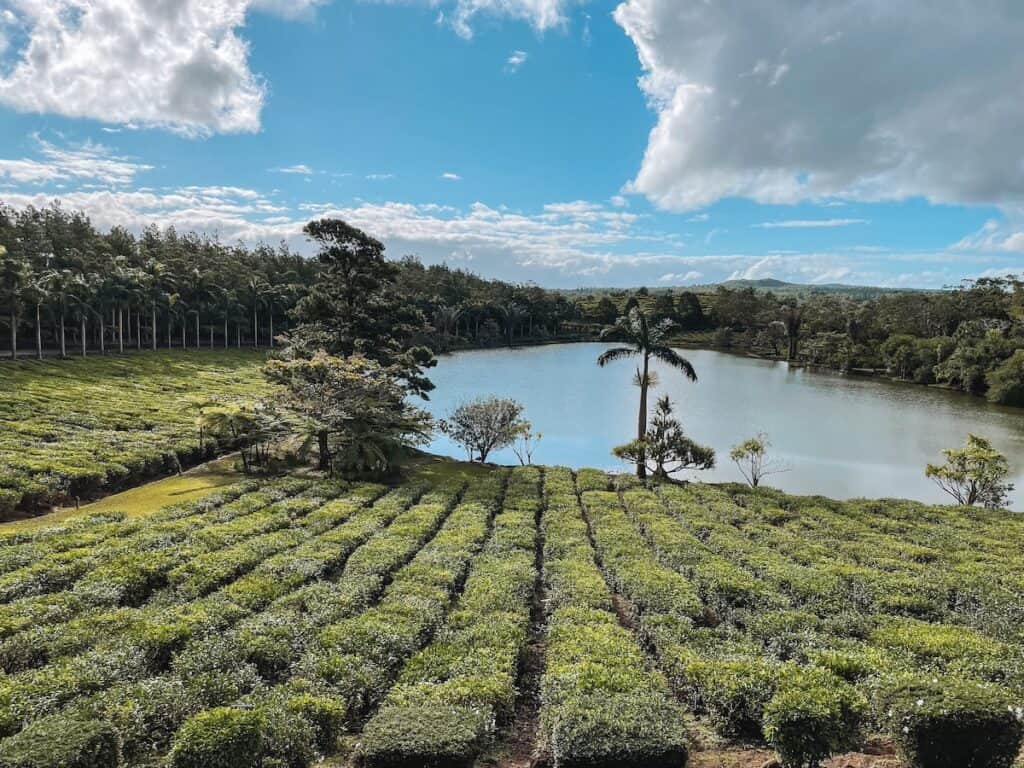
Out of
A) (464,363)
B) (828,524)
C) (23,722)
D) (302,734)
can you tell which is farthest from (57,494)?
(464,363)

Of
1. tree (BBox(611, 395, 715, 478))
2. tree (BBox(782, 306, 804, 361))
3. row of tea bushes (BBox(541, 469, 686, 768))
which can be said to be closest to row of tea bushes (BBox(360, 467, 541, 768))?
row of tea bushes (BBox(541, 469, 686, 768))

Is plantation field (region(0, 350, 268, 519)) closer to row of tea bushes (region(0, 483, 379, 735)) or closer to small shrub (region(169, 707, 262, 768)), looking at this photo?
row of tea bushes (region(0, 483, 379, 735))

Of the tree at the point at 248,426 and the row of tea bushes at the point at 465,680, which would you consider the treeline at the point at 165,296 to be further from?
the row of tea bushes at the point at 465,680

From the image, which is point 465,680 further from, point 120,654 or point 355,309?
point 355,309

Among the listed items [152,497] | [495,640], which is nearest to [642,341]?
[495,640]

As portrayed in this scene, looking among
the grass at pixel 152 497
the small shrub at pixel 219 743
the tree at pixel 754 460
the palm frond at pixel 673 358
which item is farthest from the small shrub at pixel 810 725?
the palm frond at pixel 673 358

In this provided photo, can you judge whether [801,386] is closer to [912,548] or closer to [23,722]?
[912,548]

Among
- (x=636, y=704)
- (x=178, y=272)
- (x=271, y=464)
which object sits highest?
(x=178, y=272)
